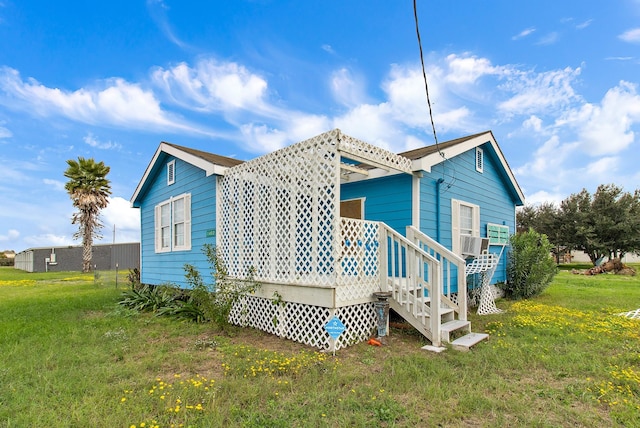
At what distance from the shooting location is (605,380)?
376cm

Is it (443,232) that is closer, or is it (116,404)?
(116,404)

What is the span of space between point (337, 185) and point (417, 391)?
103 inches

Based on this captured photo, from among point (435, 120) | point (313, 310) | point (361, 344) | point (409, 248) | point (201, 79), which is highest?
point (201, 79)

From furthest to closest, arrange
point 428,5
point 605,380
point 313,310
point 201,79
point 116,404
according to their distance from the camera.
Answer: point 201,79
point 313,310
point 428,5
point 605,380
point 116,404

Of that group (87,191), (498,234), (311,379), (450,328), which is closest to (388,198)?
(450,328)

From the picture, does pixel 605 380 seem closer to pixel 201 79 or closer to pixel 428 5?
pixel 428 5

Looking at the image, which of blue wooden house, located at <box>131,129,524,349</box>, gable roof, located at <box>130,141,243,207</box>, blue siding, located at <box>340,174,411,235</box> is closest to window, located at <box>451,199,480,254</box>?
blue wooden house, located at <box>131,129,524,349</box>

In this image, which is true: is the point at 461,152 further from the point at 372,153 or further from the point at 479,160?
the point at 372,153

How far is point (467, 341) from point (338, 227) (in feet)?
7.89

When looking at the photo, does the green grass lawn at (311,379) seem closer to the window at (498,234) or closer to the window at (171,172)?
the window at (498,234)

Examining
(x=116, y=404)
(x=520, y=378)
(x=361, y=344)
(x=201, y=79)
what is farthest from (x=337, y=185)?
(x=201, y=79)

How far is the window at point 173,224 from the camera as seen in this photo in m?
8.90

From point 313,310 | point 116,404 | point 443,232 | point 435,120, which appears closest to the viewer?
point 116,404

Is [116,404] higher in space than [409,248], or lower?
lower
